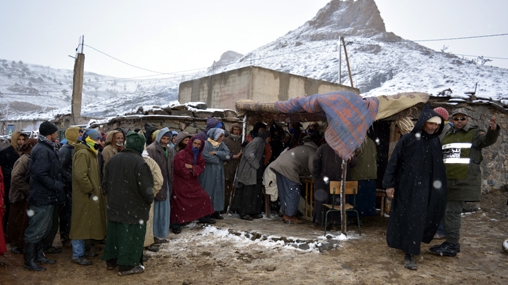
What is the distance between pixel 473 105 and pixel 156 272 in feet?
23.7

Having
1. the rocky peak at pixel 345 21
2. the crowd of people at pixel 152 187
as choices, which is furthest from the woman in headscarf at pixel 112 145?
the rocky peak at pixel 345 21

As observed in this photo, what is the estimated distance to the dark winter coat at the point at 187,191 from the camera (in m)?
5.62

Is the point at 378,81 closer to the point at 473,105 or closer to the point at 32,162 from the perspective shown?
the point at 473,105

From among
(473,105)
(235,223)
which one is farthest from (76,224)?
(473,105)

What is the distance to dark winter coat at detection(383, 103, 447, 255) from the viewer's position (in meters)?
4.07

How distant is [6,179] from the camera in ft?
16.5

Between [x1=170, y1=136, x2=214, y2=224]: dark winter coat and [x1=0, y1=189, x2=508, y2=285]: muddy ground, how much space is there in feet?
0.90

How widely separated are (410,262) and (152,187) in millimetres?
3014

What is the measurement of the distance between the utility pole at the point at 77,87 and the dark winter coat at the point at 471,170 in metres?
19.1

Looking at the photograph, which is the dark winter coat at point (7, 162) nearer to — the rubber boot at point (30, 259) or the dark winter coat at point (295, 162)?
the rubber boot at point (30, 259)

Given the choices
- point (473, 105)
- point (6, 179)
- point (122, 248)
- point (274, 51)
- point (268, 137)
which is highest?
point (274, 51)

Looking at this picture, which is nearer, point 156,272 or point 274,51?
point 156,272

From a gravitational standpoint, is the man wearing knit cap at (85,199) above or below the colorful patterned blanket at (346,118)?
below

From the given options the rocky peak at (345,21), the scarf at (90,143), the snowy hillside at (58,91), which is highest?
the rocky peak at (345,21)
